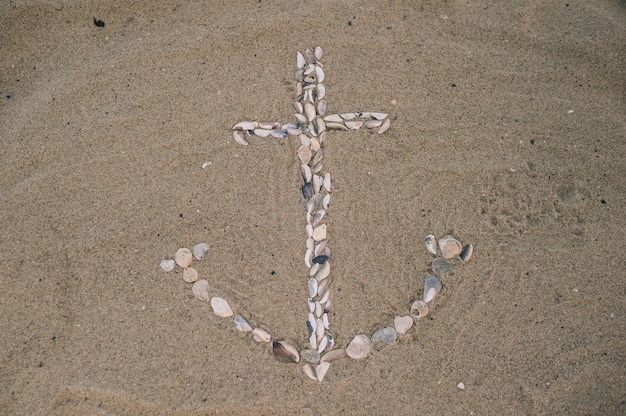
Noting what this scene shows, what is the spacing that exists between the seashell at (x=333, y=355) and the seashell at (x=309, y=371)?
0.26ft

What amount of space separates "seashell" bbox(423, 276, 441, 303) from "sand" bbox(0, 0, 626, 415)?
0.19ft

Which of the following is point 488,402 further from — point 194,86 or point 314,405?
point 194,86

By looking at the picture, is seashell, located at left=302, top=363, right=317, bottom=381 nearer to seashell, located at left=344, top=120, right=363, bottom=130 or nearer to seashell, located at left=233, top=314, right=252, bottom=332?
seashell, located at left=233, top=314, right=252, bottom=332

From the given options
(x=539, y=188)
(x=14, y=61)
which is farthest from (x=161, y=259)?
(x=539, y=188)

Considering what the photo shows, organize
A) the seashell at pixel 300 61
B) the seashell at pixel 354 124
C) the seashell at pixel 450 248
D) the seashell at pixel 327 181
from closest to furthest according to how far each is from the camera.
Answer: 1. the seashell at pixel 450 248
2. the seashell at pixel 327 181
3. the seashell at pixel 354 124
4. the seashell at pixel 300 61

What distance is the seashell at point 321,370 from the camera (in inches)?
122

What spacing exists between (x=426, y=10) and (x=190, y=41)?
1.70 metres

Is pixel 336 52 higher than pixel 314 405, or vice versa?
pixel 336 52

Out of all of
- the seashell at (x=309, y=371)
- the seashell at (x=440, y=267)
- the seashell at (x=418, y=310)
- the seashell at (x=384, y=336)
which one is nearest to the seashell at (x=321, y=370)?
the seashell at (x=309, y=371)

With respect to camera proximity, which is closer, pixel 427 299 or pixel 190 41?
pixel 427 299

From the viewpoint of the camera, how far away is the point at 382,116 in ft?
11.7

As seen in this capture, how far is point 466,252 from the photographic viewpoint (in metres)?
3.32

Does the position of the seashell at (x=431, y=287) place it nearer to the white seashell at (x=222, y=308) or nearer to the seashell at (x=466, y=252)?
the seashell at (x=466, y=252)

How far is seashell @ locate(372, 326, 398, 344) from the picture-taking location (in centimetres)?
318
